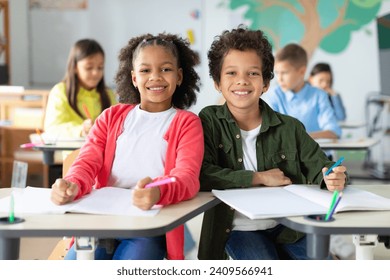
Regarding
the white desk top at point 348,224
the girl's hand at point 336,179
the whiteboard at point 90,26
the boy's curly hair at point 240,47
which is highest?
the whiteboard at point 90,26

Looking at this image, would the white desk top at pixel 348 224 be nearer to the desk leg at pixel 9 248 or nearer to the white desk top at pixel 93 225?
the white desk top at pixel 93 225

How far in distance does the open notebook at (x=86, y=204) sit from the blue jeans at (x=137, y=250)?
4.8 inches

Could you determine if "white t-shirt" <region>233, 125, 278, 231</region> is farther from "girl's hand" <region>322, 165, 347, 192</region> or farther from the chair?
the chair

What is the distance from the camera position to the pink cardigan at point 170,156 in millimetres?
1438

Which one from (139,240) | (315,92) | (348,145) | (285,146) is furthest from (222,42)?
(315,92)

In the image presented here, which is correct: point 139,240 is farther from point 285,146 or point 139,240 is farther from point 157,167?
point 285,146

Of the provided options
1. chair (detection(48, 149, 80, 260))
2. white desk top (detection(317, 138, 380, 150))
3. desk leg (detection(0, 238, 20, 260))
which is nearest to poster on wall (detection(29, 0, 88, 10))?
white desk top (detection(317, 138, 380, 150))

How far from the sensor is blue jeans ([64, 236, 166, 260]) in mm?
1411

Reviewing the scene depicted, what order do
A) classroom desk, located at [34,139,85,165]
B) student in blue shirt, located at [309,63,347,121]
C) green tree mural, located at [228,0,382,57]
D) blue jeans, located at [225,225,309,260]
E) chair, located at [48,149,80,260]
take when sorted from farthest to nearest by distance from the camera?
1. green tree mural, located at [228,0,382,57]
2. student in blue shirt, located at [309,63,347,121]
3. classroom desk, located at [34,139,85,165]
4. chair, located at [48,149,80,260]
5. blue jeans, located at [225,225,309,260]

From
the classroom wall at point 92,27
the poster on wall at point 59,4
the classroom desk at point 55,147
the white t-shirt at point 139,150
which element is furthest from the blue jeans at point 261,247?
the poster on wall at point 59,4

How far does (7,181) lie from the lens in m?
5.30

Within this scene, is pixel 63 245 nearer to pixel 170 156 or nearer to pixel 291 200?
pixel 170 156

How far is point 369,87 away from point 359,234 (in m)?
5.38

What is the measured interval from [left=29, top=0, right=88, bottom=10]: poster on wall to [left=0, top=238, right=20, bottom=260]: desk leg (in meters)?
5.12
